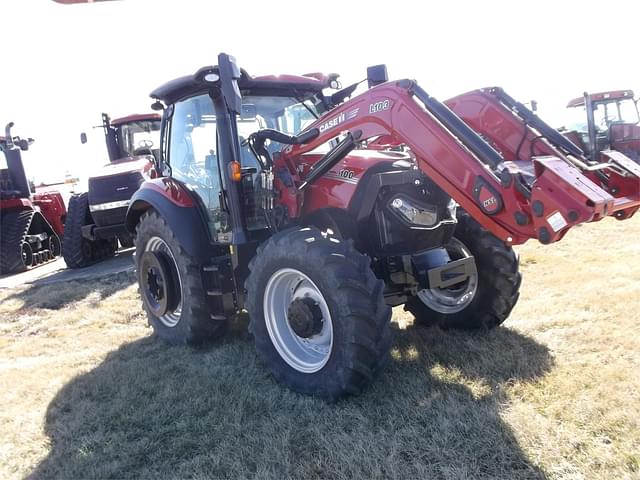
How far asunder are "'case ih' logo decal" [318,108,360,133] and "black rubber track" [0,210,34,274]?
848 cm

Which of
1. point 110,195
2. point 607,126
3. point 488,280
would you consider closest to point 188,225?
point 488,280

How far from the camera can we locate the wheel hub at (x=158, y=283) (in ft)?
14.8

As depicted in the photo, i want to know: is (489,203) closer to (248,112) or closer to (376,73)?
(376,73)

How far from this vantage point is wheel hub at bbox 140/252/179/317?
4512 millimetres

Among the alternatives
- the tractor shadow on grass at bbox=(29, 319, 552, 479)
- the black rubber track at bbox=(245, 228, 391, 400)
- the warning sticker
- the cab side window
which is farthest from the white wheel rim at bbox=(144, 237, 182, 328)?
the warning sticker

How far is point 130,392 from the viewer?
3.61 metres

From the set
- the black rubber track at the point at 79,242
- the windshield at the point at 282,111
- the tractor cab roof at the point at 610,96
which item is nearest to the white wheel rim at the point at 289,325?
the windshield at the point at 282,111

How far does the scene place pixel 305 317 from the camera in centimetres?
330

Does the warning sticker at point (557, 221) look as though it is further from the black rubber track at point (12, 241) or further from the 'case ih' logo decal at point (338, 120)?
the black rubber track at point (12, 241)

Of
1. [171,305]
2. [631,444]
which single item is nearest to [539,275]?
[631,444]

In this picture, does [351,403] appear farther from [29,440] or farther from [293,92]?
[293,92]

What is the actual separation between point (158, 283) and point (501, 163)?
3110 millimetres

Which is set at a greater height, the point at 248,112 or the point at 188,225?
the point at 248,112

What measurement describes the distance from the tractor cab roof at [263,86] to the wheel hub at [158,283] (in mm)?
1374
